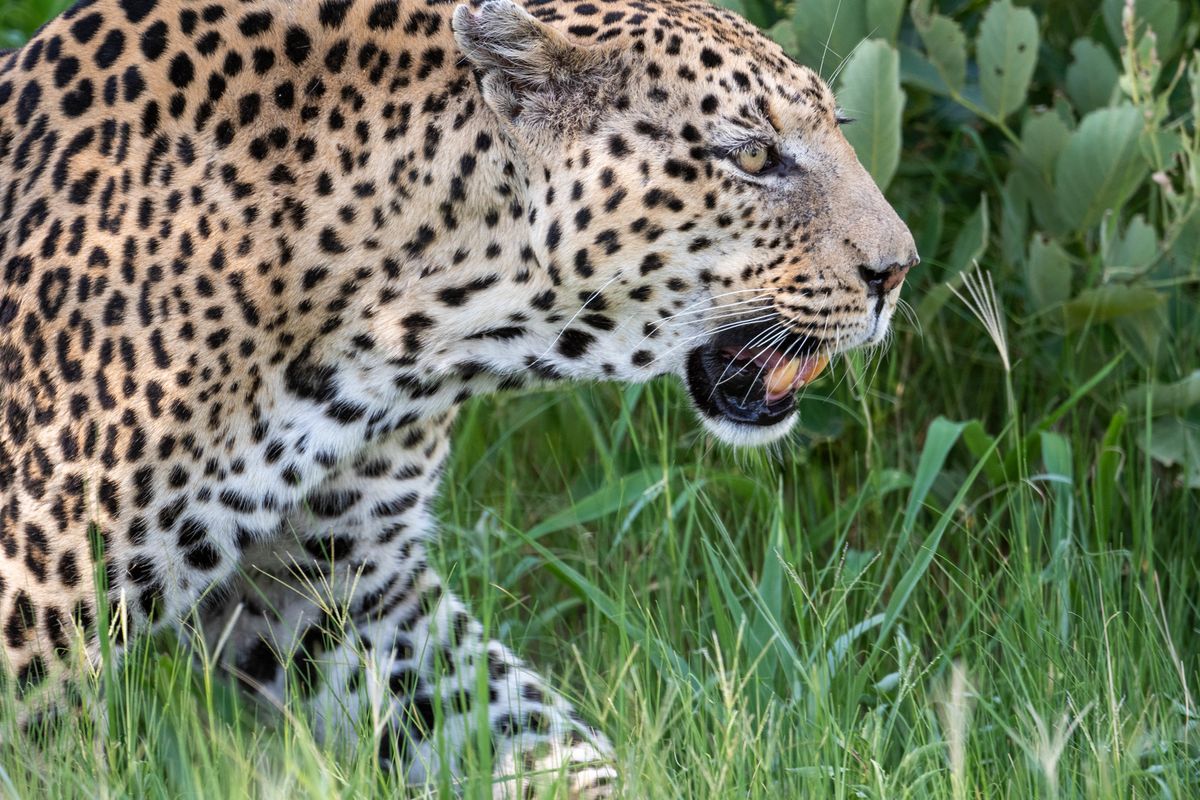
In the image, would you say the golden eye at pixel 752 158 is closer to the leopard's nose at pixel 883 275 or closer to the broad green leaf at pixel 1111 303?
the leopard's nose at pixel 883 275

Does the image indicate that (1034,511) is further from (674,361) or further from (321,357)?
(321,357)

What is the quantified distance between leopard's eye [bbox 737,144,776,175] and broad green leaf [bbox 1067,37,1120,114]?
2.11m

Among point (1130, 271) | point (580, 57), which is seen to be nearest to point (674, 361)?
point (580, 57)

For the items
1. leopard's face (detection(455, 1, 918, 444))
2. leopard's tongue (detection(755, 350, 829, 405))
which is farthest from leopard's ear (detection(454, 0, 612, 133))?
leopard's tongue (detection(755, 350, 829, 405))

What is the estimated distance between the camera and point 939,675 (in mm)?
3889

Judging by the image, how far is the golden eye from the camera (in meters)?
3.76

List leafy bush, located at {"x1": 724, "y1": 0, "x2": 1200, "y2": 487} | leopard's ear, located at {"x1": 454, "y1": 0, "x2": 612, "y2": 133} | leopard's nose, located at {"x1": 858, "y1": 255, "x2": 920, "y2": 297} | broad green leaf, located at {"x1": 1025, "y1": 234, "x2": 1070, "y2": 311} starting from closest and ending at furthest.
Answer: leopard's ear, located at {"x1": 454, "y1": 0, "x2": 612, "y2": 133} < leopard's nose, located at {"x1": 858, "y1": 255, "x2": 920, "y2": 297} < leafy bush, located at {"x1": 724, "y1": 0, "x2": 1200, "y2": 487} < broad green leaf, located at {"x1": 1025, "y1": 234, "x2": 1070, "y2": 311}

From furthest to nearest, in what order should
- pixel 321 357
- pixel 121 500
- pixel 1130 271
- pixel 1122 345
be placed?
pixel 1122 345, pixel 1130 271, pixel 321 357, pixel 121 500

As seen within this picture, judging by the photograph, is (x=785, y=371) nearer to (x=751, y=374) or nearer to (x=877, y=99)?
(x=751, y=374)

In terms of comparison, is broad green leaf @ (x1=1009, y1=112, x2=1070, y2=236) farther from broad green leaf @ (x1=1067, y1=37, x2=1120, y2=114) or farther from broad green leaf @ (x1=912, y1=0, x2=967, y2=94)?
broad green leaf @ (x1=912, y1=0, x2=967, y2=94)

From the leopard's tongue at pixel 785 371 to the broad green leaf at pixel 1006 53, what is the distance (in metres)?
1.54

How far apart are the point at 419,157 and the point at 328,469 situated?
774mm

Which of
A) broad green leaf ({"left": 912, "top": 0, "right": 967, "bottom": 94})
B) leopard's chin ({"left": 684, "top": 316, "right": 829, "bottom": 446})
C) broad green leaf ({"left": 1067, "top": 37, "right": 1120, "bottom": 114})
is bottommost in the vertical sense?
leopard's chin ({"left": 684, "top": 316, "right": 829, "bottom": 446})

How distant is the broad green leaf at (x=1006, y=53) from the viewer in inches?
197
